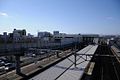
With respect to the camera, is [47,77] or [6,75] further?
[6,75]

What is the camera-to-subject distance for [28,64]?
90.1 feet

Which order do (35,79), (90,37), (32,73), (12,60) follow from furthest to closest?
(90,37)
(12,60)
(32,73)
(35,79)

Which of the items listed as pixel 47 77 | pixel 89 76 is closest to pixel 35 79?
pixel 47 77

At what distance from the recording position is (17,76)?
20031 mm

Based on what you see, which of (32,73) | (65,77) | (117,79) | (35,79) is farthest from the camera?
(117,79)

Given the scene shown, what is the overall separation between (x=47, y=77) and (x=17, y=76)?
345 cm

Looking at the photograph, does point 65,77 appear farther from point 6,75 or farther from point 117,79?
point 117,79

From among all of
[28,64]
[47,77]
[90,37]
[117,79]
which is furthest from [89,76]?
[90,37]

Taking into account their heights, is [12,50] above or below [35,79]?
above

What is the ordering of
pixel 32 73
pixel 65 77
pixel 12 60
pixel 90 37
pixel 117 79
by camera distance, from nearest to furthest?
pixel 65 77 → pixel 32 73 → pixel 117 79 → pixel 12 60 → pixel 90 37

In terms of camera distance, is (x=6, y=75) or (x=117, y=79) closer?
(x=6, y=75)

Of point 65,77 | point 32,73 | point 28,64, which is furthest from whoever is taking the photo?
point 28,64

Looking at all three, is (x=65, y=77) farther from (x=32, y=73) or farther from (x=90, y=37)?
(x=90, y=37)

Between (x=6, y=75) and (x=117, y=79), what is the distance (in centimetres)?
1327
